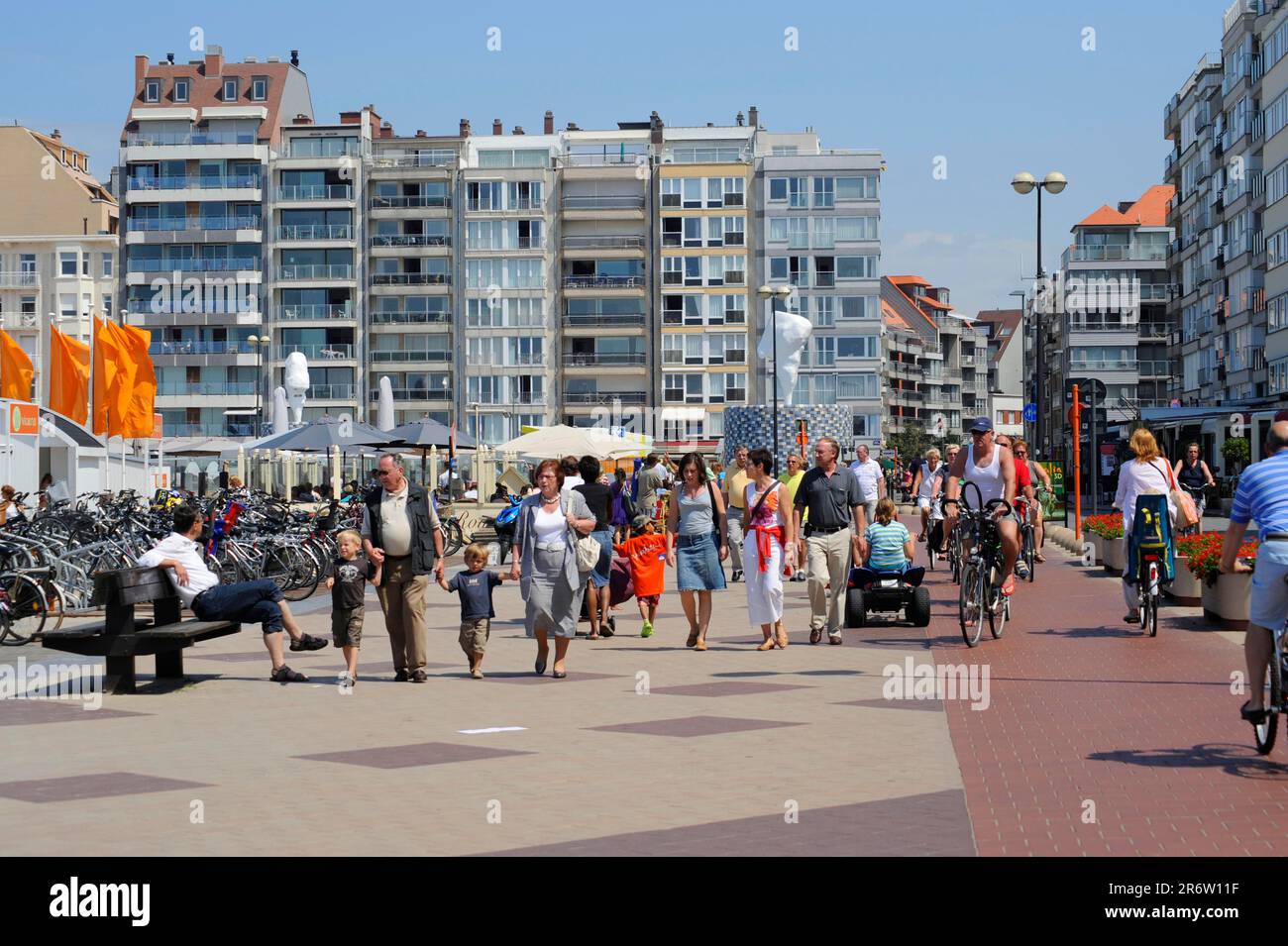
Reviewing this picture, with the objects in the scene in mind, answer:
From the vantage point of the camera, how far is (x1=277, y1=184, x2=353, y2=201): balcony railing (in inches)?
4520

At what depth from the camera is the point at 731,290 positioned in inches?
4503

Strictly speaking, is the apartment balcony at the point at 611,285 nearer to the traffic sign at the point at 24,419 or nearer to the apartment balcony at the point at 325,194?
the apartment balcony at the point at 325,194

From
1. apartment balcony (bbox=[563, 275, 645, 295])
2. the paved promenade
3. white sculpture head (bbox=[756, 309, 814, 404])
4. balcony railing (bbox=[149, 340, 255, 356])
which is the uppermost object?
apartment balcony (bbox=[563, 275, 645, 295])

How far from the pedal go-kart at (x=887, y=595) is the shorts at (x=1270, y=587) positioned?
9.87 meters

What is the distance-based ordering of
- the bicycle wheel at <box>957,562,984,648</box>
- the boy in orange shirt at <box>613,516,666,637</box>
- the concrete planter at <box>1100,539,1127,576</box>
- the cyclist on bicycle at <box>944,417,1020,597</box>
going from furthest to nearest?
the concrete planter at <box>1100,539,1127,576</box>, the boy in orange shirt at <box>613,516,666,637</box>, the cyclist on bicycle at <box>944,417,1020,597</box>, the bicycle wheel at <box>957,562,984,648</box>

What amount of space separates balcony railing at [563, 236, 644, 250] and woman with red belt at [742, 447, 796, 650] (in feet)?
322

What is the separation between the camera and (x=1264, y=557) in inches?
391

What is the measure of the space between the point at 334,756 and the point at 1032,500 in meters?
12.3

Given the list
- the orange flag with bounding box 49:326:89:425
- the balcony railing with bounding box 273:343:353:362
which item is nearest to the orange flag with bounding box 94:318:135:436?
the orange flag with bounding box 49:326:89:425

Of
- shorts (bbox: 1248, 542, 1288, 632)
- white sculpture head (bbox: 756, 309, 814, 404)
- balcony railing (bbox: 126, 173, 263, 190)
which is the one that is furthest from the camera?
balcony railing (bbox: 126, 173, 263, 190)

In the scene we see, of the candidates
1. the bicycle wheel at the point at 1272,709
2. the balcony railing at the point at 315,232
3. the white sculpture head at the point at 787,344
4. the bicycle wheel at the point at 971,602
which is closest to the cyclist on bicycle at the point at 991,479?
the bicycle wheel at the point at 971,602

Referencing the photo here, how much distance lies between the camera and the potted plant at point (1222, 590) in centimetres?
1789

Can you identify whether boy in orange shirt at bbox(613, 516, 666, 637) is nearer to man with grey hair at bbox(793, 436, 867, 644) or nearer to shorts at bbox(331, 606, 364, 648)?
man with grey hair at bbox(793, 436, 867, 644)

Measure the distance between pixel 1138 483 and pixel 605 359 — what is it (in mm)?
97679
